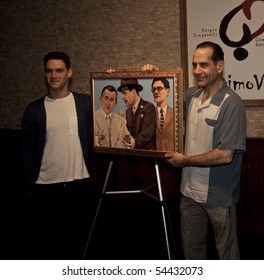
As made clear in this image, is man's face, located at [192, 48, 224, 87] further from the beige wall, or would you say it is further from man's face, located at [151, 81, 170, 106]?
the beige wall

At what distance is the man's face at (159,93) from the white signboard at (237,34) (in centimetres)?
102

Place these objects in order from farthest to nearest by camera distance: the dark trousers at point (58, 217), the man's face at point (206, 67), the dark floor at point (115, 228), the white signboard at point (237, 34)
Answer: the white signboard at point (237, 34) → the dark floor at point (115, 228) → the dark trousers at point (58, 217) → the man's face at point (206, 67)

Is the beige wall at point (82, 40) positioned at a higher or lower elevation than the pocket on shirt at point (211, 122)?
higher

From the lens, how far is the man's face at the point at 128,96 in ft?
8.18

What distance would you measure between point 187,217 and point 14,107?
2.30 metres

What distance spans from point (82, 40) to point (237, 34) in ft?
4.34

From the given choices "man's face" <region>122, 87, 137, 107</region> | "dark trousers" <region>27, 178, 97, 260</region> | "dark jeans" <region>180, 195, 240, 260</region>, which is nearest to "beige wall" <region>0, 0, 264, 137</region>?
"man's face" <region>122, 87, 137, 107</region>

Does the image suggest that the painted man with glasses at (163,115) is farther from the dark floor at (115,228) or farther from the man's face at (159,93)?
the dark floor at (115,228)

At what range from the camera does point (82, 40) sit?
368cm

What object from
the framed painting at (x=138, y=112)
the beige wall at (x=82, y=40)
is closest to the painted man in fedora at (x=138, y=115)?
the framed painting at (x=138, y=112)

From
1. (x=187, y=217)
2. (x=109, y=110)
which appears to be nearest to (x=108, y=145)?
(x=109, y=110)

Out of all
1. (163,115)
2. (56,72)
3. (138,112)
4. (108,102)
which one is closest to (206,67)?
(163,115)

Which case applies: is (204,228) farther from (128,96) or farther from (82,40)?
(82,40)
